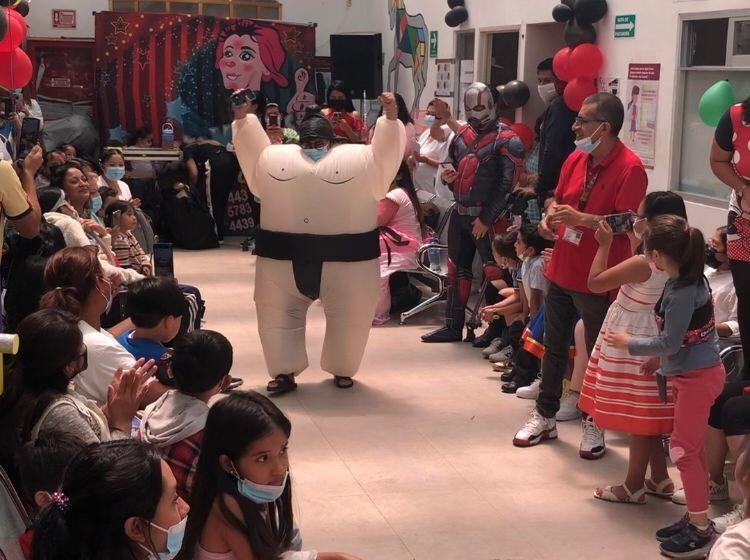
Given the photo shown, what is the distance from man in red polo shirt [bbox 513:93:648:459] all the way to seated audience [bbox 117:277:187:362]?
1.75 meters

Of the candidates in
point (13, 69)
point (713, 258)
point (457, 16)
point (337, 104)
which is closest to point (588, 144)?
point (713, 258)

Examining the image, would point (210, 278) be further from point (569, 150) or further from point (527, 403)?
point (527, 403)

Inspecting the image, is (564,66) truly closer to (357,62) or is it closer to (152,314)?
(152,314)

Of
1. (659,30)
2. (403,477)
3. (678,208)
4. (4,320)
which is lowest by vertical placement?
(403,477)

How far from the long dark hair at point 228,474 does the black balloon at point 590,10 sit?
5.46 meters

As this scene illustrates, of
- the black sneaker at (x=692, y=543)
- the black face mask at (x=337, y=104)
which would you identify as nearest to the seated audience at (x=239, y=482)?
the black sneaker at (x=692, y=543)

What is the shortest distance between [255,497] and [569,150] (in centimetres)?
525

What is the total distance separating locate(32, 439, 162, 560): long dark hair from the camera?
200 centimetres

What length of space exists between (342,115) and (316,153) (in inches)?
221

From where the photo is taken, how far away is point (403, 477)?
4.88 metres

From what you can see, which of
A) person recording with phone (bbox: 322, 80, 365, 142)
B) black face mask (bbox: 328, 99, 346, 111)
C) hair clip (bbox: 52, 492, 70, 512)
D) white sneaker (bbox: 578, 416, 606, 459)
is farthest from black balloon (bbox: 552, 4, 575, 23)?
hair clip (bbox: 52, 492, 70, 512)

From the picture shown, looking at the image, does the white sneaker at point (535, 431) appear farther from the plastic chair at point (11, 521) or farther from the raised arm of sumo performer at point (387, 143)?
the plastic chair at point (11, 521)


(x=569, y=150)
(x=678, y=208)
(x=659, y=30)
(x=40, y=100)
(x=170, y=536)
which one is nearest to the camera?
(x=170, y=536)

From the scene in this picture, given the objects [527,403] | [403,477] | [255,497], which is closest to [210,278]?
[527,403]
